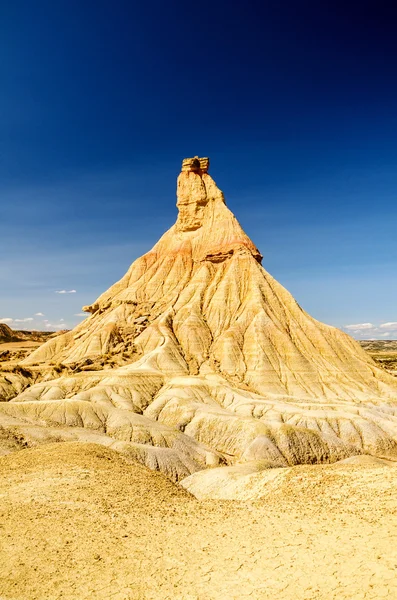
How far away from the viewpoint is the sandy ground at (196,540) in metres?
14.5

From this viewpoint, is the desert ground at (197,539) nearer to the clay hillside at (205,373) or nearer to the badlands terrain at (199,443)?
the badlands terrain at (199,443)

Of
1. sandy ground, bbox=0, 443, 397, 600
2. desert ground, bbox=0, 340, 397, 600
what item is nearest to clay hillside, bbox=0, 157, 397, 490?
desert ground, bbox=0, 340, 397, 600

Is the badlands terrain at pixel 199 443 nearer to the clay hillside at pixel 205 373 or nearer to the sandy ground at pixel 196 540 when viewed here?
the sandy ground at pixel 196 540

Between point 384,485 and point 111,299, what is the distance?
9847 centimetres

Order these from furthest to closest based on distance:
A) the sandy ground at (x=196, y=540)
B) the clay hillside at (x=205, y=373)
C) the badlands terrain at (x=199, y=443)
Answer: the clay hillside at (x=205, y=373), the badlands terrain at (x=199, y=443), the sandy ground at (x=196, y=540)

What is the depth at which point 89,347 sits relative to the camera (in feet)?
306

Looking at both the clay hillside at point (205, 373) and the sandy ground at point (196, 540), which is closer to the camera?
the sandy ground at point (196, 540)

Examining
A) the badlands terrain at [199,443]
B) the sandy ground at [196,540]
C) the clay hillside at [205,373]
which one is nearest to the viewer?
the sandy ground at [196,540]

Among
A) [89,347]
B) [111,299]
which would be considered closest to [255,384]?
[89,347]

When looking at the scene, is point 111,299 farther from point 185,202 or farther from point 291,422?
point 291,422

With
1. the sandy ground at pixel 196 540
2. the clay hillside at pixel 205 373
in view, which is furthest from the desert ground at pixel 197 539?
the clay hillside at pixel 205 373

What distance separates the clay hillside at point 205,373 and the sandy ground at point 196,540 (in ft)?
43.4

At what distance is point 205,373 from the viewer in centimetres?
8250

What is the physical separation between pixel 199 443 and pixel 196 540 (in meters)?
35.6
